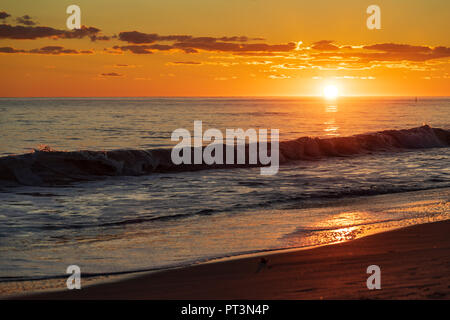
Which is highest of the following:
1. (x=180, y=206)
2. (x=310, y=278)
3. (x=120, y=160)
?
(x=120, y=160)

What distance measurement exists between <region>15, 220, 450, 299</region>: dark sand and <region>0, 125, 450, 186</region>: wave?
1231 cm

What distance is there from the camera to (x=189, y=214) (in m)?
11.7

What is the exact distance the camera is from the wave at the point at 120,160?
1905 cm

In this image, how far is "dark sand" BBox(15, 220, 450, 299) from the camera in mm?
5707

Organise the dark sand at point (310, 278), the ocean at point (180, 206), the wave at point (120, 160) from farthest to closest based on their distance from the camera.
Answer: the wave at point (120, 160), the ocean at point (180, 206), the dark sand at point (310, 278)

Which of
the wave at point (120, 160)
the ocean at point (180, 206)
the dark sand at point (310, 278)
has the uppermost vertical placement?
the wave at point (120, 160)

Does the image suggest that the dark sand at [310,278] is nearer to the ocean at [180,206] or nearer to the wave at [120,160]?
the ocean at [180,206]

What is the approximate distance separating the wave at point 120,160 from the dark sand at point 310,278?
12314 millimetres

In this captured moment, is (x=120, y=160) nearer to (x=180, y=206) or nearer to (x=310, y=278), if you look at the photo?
(x=180, y=206)

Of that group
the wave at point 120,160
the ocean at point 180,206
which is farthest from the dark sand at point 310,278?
the wave at point 120,160

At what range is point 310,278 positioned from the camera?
6.36 m

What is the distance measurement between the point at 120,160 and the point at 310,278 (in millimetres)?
17305

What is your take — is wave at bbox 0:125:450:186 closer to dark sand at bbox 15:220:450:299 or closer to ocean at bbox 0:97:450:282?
ocean at bbox 0:97:450:282

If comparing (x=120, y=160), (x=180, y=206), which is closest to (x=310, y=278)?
(x=180, y=206)
